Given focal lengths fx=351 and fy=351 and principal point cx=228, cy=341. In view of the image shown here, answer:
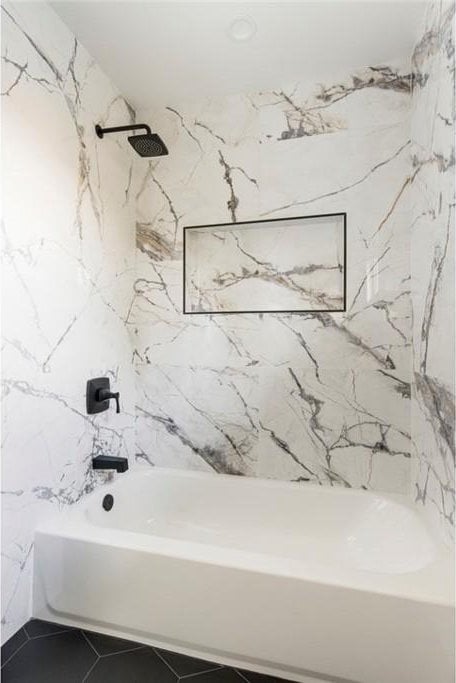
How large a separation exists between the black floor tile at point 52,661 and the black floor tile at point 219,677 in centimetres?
36

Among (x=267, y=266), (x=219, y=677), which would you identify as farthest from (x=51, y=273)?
(x=219, y=677)

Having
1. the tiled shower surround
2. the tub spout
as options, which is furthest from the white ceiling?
the tub spout

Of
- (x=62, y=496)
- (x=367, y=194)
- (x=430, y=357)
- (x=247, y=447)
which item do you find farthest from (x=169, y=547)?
(x=367, y=194)

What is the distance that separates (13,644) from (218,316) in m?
1.58

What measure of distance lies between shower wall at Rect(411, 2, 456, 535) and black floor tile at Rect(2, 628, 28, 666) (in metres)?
1.56

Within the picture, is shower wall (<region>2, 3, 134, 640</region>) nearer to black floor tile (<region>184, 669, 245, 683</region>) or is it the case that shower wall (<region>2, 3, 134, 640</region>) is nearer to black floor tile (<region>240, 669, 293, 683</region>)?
black floor tile (<region>184, 669, 245, 683</region>)

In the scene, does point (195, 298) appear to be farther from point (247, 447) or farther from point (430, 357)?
point (430, 357)

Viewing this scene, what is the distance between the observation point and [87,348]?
1.68 meters

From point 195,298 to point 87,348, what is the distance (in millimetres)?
709

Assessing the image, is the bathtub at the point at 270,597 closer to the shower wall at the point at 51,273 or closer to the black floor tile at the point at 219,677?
the black floor tile at the point at 219,677

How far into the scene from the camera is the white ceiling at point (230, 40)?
1.45 meters

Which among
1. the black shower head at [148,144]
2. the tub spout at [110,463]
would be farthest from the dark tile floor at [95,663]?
the black shower head at [148,144]

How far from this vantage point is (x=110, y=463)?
1.68m

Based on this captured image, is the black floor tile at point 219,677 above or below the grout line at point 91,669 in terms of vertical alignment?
below
